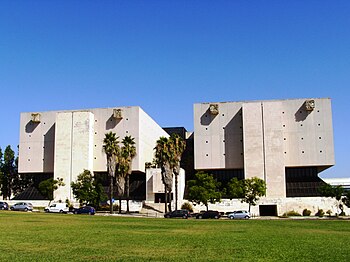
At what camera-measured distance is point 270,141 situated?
9219 centimetres

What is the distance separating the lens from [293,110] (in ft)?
315

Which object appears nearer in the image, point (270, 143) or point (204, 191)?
point (204, 191)

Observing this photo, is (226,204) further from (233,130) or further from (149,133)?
(149,133)

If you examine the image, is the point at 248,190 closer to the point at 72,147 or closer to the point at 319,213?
the point at 319,213

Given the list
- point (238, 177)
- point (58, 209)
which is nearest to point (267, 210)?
point (238, 177)

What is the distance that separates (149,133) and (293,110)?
33.1 metres

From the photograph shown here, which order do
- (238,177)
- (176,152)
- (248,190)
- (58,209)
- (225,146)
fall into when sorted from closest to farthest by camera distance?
(58,209)
(176,152)
(248,190)
(225,146)
(238,177)

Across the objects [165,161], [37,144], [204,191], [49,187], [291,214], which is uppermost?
[37,144]

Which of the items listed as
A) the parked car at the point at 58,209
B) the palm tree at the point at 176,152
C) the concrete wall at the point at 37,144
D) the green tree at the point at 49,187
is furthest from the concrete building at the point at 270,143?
the concrete wall at the point at 37,144

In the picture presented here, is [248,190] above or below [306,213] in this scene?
above

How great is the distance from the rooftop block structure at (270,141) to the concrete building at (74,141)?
511 inches

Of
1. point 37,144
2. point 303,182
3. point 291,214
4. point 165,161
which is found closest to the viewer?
point 165,161

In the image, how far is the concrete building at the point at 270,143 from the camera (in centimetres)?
9162

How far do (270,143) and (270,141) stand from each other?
392mm
